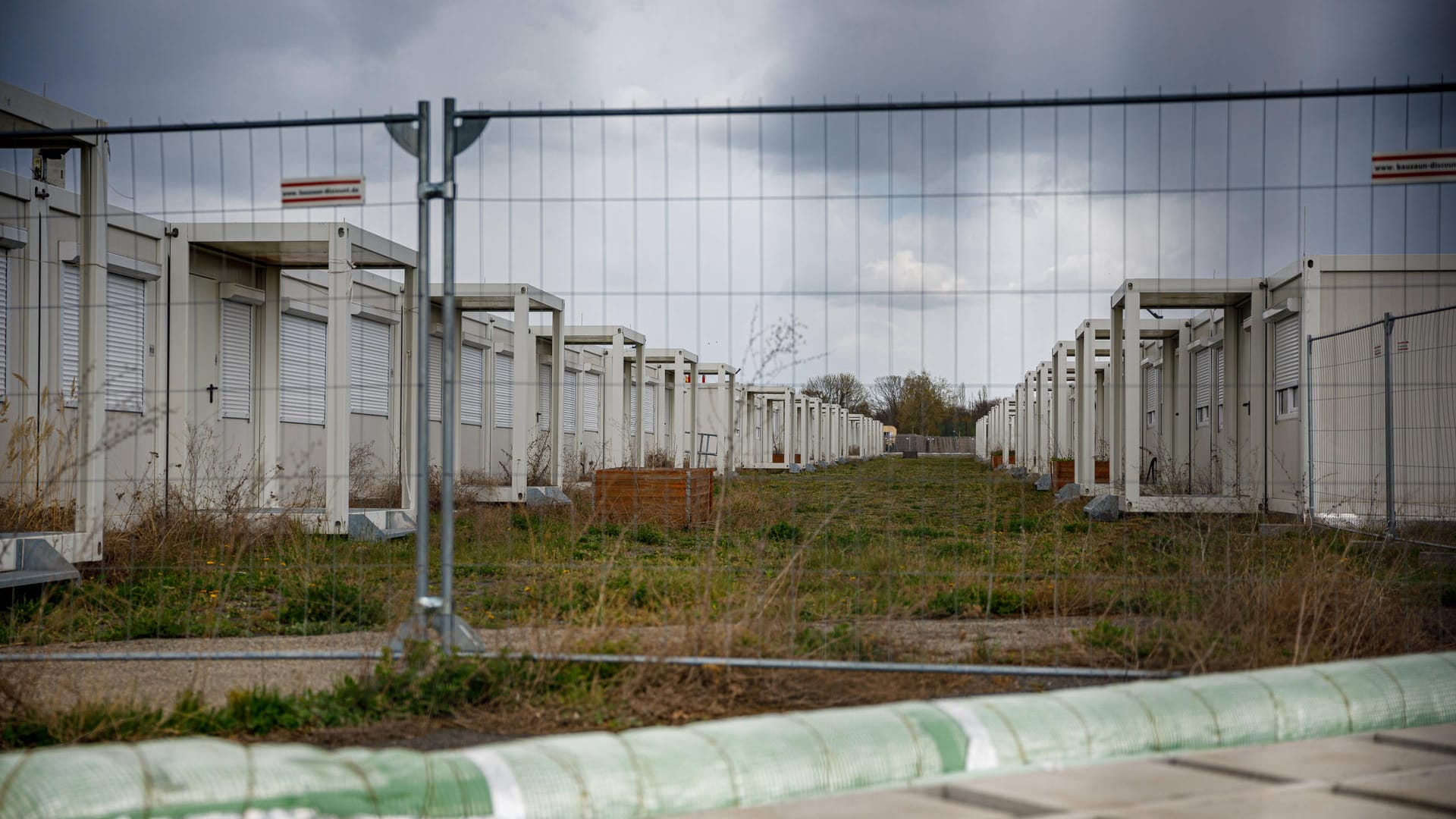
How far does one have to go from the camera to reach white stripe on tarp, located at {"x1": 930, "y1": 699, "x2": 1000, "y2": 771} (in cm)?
338

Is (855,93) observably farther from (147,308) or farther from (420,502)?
(147,308)

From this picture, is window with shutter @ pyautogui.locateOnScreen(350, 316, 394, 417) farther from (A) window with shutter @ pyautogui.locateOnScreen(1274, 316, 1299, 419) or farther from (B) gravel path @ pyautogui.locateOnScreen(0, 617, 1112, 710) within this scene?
(A) window with shutter @ pyautogui.locateOnScreen(1274, 316, 1299, 419)

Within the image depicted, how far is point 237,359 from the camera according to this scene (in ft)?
40.9

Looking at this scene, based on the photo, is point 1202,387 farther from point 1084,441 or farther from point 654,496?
point 654,496

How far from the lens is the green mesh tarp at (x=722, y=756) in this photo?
2.72 meters

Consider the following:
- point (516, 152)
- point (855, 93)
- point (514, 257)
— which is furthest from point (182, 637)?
point (855, 93)

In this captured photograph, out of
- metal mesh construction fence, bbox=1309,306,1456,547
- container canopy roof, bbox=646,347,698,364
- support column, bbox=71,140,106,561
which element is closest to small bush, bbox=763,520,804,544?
metal mesh construction fence, bbox=1309,306,1456,547

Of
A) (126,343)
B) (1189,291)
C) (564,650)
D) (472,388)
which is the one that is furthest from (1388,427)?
(472,388)

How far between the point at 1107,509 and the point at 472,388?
11839 millimetres

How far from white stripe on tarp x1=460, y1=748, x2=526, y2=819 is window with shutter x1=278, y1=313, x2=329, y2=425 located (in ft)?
38.1

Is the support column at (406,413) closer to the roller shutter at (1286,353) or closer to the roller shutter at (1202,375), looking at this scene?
the roller shutter at (1286,353)

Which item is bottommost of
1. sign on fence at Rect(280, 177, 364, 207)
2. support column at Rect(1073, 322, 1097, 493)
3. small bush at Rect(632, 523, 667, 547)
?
small bush at Rect(632, 523, 667, 547)

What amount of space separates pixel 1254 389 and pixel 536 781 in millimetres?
13820

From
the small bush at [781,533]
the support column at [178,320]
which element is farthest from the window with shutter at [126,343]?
the small bush at [781,533]
